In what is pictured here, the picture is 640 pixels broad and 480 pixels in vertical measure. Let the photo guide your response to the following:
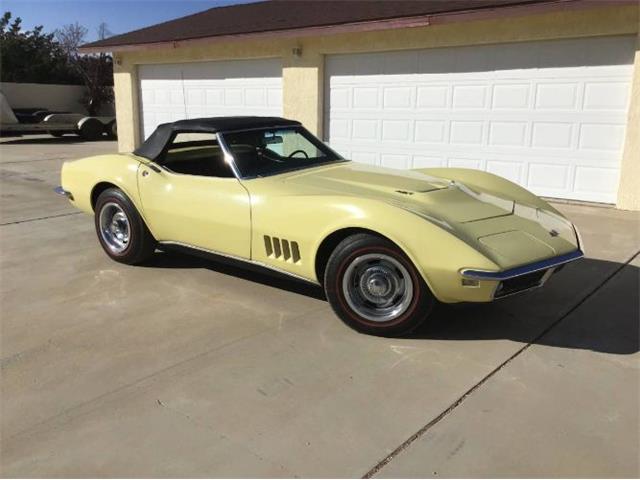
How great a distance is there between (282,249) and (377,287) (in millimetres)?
755

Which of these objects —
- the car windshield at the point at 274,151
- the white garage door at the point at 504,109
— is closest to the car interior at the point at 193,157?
the car windshield at the point at 274,151

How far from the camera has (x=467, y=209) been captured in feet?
12.3

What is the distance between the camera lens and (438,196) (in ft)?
12.6

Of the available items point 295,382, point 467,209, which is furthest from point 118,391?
point 467,209

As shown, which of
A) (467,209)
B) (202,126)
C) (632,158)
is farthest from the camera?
(632,158)

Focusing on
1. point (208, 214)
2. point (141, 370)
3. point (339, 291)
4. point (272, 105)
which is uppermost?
point (272, 105)

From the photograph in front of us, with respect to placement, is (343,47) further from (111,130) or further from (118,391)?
(111,130)

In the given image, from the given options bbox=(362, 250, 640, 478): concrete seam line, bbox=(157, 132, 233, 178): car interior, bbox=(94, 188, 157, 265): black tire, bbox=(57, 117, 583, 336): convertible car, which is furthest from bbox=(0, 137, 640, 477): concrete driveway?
bbox=(157, 132, 233, 178): car interior

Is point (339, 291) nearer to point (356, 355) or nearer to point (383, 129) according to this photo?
point (356, 355)

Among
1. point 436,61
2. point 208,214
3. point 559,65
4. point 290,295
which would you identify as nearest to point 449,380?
point 290,295

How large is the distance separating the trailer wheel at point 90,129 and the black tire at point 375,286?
1933 centimetres

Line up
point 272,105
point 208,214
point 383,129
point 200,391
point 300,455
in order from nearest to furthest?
point 300,455 < point 200,391 < point 208,214 < point 383,129 < point 272,105

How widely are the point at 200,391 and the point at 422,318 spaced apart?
138cm

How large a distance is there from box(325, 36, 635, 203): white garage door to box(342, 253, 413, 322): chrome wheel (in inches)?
212
